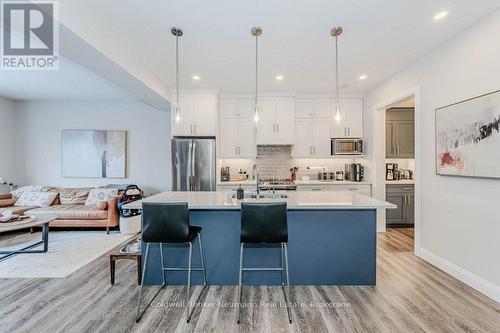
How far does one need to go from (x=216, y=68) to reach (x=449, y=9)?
2.88 m

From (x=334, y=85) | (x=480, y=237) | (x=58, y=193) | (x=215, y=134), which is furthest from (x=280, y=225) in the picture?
(x=58, y=193)

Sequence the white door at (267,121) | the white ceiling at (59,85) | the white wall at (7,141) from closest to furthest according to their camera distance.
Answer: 1. the white ceiling at (59,85)
2. the white door at (267,121)
3. the white wall at (7,141)

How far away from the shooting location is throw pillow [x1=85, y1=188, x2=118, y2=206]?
16.7ft

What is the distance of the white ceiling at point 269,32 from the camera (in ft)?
7.54

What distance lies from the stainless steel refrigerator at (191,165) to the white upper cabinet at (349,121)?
9.09 feet

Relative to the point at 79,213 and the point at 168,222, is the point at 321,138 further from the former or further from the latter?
the point at 79,213

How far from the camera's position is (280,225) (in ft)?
7.42

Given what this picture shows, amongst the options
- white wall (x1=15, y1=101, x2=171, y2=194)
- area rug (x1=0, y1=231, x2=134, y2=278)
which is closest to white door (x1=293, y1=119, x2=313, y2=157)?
white wall (x1=15, y1=101, x2=171, y2=194)

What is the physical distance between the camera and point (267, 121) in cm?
509

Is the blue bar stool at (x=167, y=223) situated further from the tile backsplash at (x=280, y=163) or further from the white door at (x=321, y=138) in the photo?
the white door at (x=321, y=138)

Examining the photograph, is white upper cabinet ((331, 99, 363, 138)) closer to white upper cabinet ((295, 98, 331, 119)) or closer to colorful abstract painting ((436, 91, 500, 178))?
white upper cabinet ((295, 98, 331, 119))

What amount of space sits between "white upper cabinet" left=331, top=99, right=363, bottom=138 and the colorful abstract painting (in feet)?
6.76

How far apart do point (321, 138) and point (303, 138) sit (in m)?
0.39

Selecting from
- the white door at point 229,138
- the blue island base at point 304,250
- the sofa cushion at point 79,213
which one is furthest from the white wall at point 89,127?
the blue island base at point 304,250
